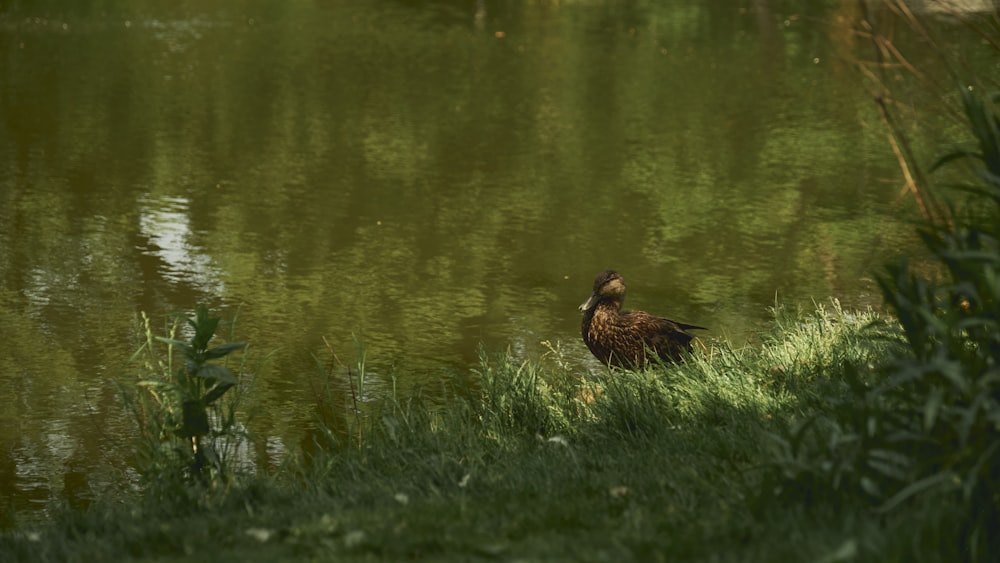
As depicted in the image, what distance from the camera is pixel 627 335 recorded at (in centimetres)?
747

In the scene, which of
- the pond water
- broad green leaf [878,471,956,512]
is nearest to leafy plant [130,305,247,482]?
the pond water

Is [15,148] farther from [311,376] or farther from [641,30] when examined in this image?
[641,30]

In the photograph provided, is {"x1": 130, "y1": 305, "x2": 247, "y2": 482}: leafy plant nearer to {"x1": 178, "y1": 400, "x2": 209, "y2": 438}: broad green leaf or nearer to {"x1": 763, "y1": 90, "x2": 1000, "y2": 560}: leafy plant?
{"x1": 178, "y1": 400, "x2": 209, "y2": 438}: broad green leaf

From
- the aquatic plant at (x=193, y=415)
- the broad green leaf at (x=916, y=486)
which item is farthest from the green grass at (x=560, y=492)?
the aquatic plant at (x=193, y=415)

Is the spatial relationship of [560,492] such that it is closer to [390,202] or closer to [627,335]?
[627,335]

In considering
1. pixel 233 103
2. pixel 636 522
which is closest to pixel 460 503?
pixel 636 522

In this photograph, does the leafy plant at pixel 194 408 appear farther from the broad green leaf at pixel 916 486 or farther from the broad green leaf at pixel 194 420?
the broad green leaf at pixel 916 486

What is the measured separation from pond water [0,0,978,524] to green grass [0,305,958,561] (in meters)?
0.79

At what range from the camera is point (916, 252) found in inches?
416

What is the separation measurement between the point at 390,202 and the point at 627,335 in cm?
493

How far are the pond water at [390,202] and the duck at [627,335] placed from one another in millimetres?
578

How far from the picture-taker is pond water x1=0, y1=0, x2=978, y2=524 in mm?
8219

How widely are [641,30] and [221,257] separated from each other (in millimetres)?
15509

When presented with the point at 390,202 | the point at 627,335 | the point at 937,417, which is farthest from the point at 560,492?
the point at 390,202
